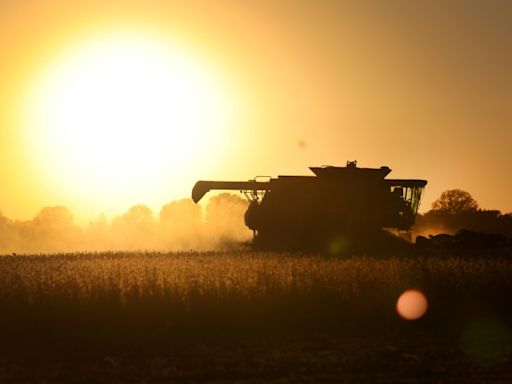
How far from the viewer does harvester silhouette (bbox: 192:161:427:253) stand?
4119 centimetres

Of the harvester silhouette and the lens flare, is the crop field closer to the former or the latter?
the lens flare

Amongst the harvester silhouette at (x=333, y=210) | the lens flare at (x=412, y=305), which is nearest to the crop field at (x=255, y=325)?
the lens flare at (x=412, y=305)

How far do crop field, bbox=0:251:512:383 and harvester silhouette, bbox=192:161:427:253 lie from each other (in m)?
13.0

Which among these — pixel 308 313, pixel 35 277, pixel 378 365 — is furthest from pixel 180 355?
pixel 35 277

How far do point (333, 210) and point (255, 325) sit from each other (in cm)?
2107

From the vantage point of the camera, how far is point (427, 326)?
20.8 metres

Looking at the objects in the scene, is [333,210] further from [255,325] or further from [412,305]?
[255,325]

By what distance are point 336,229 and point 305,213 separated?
1864 mm

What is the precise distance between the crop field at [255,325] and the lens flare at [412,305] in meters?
0.21

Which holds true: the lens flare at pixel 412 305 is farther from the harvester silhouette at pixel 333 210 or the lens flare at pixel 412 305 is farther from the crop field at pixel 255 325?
the harvester silhouette at pixel 333 210

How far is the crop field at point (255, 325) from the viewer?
49.5ft

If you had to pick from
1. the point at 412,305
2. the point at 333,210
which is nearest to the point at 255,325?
the point at 412,305

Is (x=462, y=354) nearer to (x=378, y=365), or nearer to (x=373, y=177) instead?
(x=378, y=365)

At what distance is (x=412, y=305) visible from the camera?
22.7 meters
